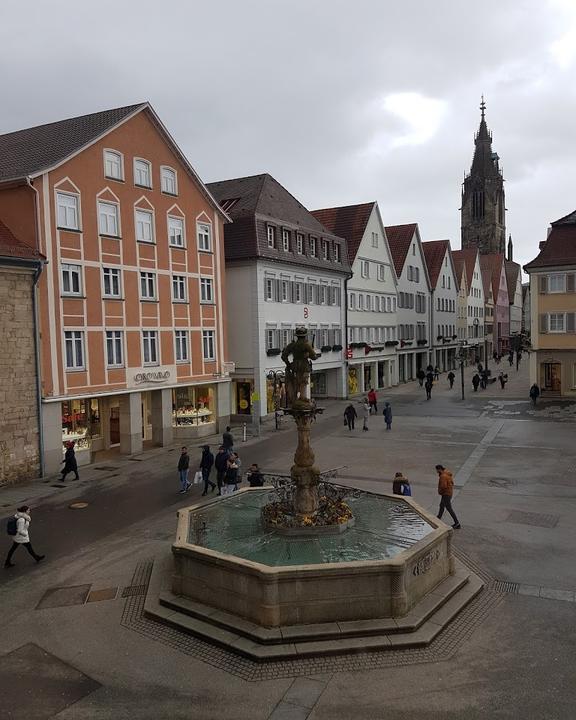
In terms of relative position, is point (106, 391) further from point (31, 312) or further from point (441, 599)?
point (441, 599)

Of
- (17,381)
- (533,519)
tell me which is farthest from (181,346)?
(533,519)

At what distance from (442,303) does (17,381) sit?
55.3 m

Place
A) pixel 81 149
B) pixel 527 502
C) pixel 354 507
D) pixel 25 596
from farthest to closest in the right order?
pixel 81 149, pixel 527 502, pixel 354 507, pixel 25 596

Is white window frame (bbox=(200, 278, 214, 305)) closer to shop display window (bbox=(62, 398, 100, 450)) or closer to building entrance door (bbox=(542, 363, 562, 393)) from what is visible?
shop display window (bbox=(62, 398, 100, 450))

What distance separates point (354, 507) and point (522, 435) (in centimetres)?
1780

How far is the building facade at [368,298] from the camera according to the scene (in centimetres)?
4856

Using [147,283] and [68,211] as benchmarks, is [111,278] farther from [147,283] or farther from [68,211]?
[68,211]

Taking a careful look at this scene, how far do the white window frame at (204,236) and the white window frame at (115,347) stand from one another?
7.18m

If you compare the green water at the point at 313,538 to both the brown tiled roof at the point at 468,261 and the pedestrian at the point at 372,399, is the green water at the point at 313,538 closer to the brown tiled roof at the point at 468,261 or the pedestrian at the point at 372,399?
the pedestrian at the point at 372,399

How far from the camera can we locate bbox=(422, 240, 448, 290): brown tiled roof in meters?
68.1

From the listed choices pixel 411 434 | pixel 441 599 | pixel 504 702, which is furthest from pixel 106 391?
pixel 504 702

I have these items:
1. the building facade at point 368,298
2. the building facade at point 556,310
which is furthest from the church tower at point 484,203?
the building facade at point 556,310

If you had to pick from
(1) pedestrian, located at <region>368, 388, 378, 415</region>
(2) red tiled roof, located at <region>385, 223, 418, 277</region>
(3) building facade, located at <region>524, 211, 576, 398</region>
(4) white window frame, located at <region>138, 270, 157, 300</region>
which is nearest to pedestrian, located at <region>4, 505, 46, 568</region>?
(4) white window frame, located at <region>138, 270, 157, 300</region>

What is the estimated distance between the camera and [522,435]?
2977cm
